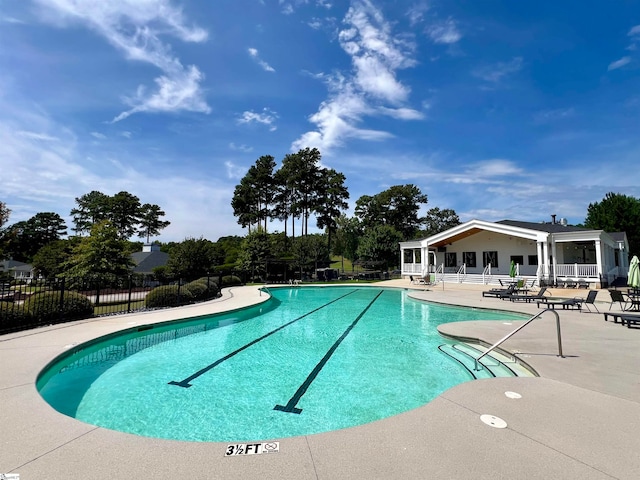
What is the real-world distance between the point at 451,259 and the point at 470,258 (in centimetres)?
195

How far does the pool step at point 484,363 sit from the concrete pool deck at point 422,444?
2.87 ft

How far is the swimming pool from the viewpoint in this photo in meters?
4.52

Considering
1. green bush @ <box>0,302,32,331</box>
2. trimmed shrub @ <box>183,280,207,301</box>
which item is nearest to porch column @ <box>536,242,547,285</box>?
trimmed shrub @ <box>183,280,207,301</box>

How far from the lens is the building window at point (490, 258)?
26.9m

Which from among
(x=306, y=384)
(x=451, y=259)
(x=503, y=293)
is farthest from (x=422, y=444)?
(x=451, y=259)

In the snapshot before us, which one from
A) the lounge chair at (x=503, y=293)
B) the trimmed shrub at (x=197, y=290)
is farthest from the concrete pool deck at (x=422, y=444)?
the lounge chair at (x=503, y=293)

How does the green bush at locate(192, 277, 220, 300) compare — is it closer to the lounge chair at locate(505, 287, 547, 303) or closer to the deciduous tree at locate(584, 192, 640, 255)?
the lounge chair at locate(505, 287, 547, 303)

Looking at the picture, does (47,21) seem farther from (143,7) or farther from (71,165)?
→ (71,165)

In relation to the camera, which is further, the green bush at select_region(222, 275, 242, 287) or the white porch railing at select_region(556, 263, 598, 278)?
the green bush at select_region(222, 275, 242, 287)

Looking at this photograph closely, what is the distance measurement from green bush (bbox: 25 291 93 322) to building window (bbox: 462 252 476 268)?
1140 inches

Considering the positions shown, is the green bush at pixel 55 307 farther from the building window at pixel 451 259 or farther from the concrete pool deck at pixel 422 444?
the building window at pixel 451 259

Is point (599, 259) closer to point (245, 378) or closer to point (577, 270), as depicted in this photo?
point (577, 270)

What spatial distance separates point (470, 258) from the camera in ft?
94.5

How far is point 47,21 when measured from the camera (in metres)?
8.81
